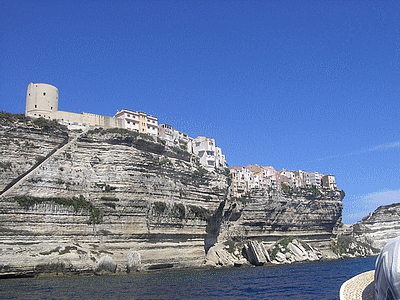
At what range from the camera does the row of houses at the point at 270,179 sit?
81250 millimetres

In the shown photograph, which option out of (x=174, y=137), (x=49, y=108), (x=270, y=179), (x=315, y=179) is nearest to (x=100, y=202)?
(x=49, y=108)

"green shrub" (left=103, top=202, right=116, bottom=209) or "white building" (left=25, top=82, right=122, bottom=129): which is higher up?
"white building" (left=25, top=82, right=122, bottom=129)

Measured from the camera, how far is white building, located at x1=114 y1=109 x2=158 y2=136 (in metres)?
65.5

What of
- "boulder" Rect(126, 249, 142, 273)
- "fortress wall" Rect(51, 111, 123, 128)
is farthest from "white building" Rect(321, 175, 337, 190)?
"boulder" Rect(126, 249, 142, 273)

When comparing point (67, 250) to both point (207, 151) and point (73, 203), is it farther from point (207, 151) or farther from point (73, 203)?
point (207, 151)

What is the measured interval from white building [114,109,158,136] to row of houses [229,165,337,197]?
19.2 metres

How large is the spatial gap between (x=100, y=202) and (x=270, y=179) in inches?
1997

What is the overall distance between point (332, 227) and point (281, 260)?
23988 millimetres

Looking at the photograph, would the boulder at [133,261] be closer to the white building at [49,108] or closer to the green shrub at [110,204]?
the green shrub at [110,204]

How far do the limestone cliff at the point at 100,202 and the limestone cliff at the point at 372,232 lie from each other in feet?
142

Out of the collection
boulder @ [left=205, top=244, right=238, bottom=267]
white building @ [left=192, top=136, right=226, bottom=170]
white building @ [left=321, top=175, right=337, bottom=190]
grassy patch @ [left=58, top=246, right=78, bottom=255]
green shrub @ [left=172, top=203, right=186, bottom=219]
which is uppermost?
white building @ [left=192, top=136, right=226, bottom=170]

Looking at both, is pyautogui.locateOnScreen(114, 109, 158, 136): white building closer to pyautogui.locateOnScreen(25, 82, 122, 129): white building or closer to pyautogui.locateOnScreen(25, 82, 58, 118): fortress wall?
pyautogui.locateOnScreen(25, 82, 122, 129): white building

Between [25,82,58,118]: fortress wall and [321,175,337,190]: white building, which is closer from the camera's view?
[25,82,58,118]: fortress wall

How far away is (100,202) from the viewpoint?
49281 mm
